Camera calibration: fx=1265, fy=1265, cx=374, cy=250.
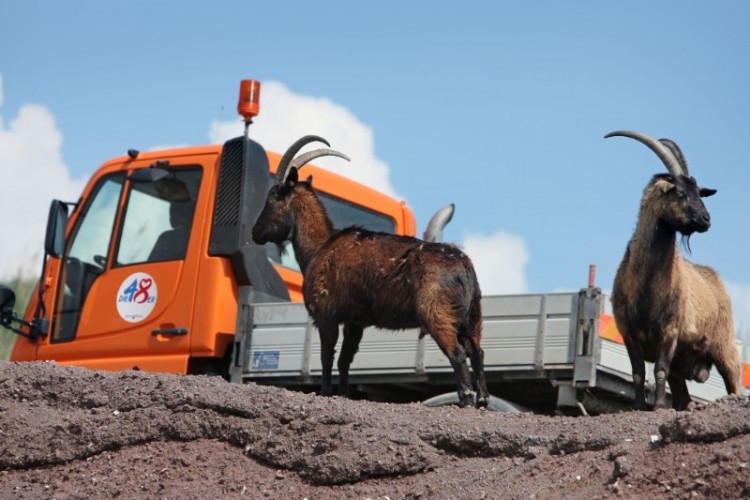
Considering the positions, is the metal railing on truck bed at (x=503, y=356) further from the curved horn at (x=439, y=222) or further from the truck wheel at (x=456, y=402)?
the curved horn at (x=439, y=222)

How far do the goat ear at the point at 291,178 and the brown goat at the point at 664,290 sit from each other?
2.58m

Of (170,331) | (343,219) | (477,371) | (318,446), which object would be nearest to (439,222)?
(343,219)

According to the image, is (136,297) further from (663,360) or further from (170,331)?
(663,360)

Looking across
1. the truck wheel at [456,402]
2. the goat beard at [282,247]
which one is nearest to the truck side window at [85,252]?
the goat beard at [282,247]

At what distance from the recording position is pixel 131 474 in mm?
7078

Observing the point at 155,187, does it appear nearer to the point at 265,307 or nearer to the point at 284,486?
the point at 265,307

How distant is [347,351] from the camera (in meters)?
9.17

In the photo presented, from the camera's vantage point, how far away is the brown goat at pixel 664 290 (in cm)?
829

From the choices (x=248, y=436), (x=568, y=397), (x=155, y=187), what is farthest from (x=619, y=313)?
(x=155, y=187)

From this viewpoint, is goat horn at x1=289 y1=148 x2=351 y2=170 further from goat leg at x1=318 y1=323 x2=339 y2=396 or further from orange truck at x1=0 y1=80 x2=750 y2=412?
goat leg at x1=318 y1=323 x2=339 y2=396

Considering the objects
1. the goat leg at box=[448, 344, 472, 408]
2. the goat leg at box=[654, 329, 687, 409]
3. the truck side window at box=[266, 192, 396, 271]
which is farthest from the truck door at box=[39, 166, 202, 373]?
the goat leg at box=[654, 329, 687, 409]

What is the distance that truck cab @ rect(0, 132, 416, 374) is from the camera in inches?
413

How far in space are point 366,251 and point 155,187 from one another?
2881mm

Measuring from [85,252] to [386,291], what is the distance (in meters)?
3.66
